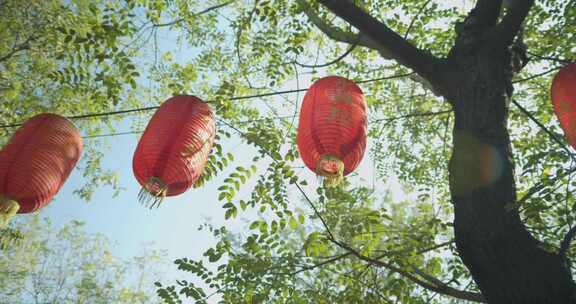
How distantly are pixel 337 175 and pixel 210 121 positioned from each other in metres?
0.76

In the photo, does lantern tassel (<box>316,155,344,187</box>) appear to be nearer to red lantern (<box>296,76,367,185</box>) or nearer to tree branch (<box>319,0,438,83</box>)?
red lantern (<box>296,76,367,185</box>)

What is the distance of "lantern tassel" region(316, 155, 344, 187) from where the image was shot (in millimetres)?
2066

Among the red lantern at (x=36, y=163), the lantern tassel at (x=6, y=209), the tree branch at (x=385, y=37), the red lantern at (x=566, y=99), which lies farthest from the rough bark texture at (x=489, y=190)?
the lantern tassel at (x=6, y=209)

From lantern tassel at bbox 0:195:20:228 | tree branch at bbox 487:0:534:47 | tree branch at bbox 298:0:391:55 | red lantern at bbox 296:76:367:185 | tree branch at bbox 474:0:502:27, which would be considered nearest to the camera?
lantern tassel at bbox 0:195:20:228

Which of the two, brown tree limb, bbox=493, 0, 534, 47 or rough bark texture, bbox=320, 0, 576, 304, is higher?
brown tree limb, bbox=493, 0, 534, 47

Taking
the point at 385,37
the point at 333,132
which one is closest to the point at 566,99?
the point at 385,37

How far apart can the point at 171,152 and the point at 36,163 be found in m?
0.69

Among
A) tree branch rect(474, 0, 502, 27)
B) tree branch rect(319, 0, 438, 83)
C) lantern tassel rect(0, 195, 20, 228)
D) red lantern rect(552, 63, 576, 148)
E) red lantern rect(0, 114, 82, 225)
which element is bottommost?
lantern tassel rect(0, 195, 20, 228)

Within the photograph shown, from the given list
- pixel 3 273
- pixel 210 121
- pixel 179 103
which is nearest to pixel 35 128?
pixel 179 103

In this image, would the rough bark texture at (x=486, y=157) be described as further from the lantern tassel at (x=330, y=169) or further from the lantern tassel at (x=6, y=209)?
the lantern tassel at (x=6, y=209)

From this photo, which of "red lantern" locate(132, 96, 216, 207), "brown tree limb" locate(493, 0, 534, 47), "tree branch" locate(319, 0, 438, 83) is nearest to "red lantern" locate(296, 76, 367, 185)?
"red lantern" locate(132, 96, 216, 207)

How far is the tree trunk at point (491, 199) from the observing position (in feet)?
6.53

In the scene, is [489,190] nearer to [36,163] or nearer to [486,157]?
[486,157]

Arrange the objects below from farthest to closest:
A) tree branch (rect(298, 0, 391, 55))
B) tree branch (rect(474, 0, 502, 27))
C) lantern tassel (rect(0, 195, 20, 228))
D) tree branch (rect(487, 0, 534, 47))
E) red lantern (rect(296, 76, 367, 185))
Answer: tree branch (rect(298, 0, 391, 55)) → tree branch (rect(474, 0, 502, 27)) → tree branch (rect(487, 0, 534, 47)) → red lantern (rect(296, 76, 367, 185)) → lantern tassel (rect(0, 195, 20, 228))
